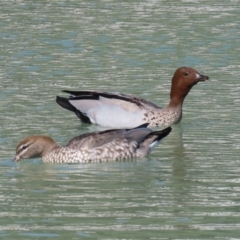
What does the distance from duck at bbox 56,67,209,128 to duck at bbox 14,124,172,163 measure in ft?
9.06

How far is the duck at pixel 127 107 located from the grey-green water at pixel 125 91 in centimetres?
24

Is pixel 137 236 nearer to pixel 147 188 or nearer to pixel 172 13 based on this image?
pixel 147 188

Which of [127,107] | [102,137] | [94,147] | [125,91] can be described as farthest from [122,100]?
[94,147]

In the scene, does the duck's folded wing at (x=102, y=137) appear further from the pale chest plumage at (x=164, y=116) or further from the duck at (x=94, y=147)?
the pale chest plumage at (x=164, y=116)

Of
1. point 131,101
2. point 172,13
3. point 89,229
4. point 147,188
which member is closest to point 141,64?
point 131,101

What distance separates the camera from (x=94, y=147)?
1499 centimetres

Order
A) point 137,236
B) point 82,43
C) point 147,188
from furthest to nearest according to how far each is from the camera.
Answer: point 82,43, point 147,188, point 137,236

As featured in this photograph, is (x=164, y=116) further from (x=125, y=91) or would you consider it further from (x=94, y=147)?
(x=94, y=147)

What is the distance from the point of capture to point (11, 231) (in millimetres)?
11086

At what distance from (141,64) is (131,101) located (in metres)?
4.92

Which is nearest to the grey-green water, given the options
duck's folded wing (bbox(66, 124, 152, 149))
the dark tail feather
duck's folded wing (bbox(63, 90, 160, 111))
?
the dark tail feather

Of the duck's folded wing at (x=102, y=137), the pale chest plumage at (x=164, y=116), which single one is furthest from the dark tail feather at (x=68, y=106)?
the duck's folded wing at (x=102, y=137)

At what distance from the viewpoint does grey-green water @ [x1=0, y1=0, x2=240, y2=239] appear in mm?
11547

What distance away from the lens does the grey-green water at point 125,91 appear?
11.5 m
